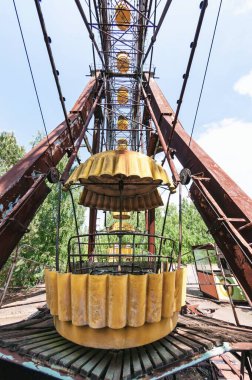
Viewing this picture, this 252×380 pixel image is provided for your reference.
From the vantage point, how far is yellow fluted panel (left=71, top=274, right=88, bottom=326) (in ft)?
8.99

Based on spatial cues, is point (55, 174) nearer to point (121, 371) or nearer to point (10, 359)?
point (10, 359)

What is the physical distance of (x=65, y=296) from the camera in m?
2.87

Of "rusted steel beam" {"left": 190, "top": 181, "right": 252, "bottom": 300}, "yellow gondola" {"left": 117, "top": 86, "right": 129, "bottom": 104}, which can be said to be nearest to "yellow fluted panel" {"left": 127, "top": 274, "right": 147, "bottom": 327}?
"rusted steel beam" {"left": 190, "top": 181, "right": 252, "bottom": 300}

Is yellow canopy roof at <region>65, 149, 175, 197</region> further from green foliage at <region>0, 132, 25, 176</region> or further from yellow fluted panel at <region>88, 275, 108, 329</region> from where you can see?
green foliage at <region>0, 132, 25, 176</region>

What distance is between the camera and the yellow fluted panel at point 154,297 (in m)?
2.80

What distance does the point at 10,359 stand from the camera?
264 centimetres

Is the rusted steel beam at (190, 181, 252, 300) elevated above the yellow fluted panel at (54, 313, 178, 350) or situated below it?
above

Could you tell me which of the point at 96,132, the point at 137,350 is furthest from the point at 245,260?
the point at 96,132

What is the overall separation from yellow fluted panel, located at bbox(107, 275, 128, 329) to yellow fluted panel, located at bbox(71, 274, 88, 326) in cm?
29

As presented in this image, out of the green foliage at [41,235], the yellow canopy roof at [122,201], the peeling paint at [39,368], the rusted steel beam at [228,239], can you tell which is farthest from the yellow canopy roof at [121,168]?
the green foliage at [41,235]

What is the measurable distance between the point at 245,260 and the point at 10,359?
3.06 meters

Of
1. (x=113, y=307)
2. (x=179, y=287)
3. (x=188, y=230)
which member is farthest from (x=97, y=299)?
(x=188, y=230)

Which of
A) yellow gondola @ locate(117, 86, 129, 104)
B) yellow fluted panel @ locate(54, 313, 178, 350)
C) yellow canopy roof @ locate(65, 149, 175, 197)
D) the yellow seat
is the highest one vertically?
yellow gondola @ locate(117, 86, 129, 104)

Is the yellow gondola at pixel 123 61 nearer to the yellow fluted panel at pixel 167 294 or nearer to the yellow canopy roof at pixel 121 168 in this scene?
the yellow canopy roof at pixel 121 168
